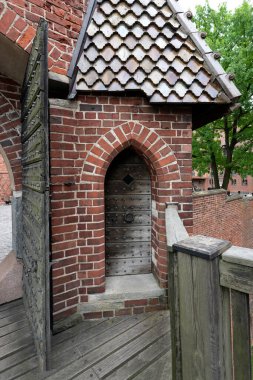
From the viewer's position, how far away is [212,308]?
3.59 ft

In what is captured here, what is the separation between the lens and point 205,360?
1.15m

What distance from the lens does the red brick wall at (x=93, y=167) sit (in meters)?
2.50

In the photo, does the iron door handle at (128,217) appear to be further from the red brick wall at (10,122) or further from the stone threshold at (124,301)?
the red brick wall at (10,122)

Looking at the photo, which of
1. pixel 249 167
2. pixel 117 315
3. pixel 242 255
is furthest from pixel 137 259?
pixel 249 167

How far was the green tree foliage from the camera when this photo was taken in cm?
1115

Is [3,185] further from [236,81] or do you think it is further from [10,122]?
[10,122]

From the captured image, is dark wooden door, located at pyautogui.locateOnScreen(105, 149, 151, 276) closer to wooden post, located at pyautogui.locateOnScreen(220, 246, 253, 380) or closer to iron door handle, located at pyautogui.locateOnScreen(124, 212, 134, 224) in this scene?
iron door handle, located at pyautogui.locateOnScreen(124, 212, 134, 224)

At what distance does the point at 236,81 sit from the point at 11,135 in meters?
11.1

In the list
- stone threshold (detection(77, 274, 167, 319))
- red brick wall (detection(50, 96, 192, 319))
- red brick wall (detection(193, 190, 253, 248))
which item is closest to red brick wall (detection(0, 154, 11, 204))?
red brick wall (detection(193, 190, 253, 248))

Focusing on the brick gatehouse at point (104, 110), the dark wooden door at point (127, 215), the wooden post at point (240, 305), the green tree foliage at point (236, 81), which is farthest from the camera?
the green tree foliage at point (236, 81)

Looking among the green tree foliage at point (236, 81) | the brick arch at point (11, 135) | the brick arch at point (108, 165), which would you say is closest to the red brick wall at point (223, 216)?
the green tree foliage at point (236, 81)

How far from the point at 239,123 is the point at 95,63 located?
12221 millimetres

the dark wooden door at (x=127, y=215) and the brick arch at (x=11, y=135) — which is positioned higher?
the brick arch at (x=11, y=135)

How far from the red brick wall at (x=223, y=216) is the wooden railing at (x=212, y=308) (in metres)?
6.79
